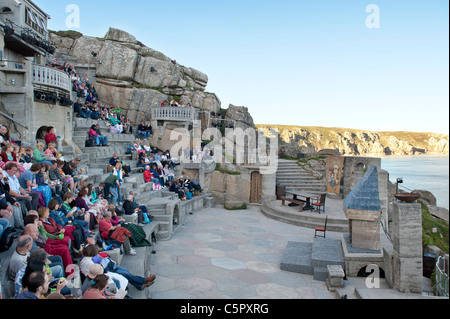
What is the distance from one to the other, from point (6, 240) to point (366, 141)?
110615 millimetres

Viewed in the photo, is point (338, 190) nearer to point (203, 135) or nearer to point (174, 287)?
point (203, 135)

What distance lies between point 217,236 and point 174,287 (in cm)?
475

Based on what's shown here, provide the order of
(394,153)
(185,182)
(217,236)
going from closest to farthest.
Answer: (217,236) < (185,182) < (394,153)

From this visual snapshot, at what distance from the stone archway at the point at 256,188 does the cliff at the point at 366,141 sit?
80328mm

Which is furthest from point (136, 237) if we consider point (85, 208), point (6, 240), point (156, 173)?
point (156, 173)

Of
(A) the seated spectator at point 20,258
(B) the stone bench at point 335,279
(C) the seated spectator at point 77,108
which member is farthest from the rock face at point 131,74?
(A) the seated spectator at point 20,258

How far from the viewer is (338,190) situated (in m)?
19.1

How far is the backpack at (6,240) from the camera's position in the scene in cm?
571

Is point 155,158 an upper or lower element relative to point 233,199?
upper

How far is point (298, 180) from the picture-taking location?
20578 mm

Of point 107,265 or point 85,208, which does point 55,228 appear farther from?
point 85,208

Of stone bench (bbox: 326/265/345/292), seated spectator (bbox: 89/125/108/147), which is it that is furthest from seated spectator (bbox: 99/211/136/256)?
seated spectator (bbox: 89/125/108/147)
